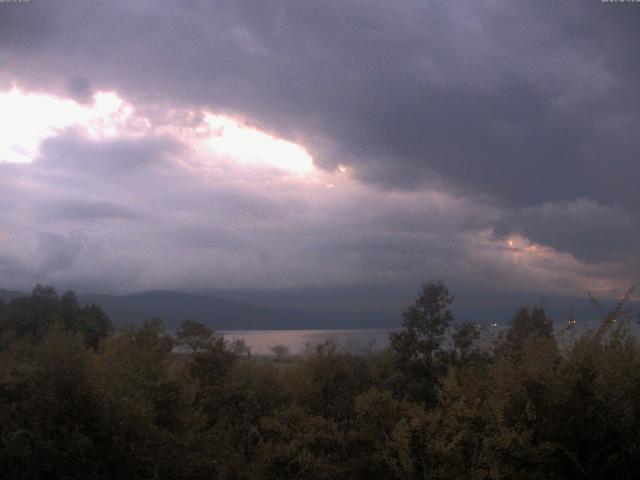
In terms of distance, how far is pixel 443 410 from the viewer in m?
14.2

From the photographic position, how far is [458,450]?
43.8 ft

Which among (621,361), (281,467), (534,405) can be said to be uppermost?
(621,361)

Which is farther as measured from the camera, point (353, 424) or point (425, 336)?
point (425, 336)

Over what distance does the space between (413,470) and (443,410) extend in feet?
5.14

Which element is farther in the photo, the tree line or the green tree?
the green tree

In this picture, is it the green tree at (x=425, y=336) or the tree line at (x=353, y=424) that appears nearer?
the tree line at (x=353, y=424)

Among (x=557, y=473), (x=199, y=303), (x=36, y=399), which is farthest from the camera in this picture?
(x=199, y=303)

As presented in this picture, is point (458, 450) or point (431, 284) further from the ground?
point (431, 284)

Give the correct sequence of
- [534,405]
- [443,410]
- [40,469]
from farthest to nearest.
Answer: [443,410] < [534,405] < [40,469]

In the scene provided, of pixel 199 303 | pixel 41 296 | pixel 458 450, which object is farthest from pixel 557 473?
pixel 199 303

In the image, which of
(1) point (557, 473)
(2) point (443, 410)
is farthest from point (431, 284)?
(1) point (557, 473)

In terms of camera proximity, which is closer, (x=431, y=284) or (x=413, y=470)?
(x=413, y=470)

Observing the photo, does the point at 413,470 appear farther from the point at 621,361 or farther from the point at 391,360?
the point at 391,360

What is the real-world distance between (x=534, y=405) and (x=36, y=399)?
9.69 meters
